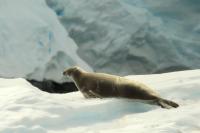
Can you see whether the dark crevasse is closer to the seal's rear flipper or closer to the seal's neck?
the seal's neck

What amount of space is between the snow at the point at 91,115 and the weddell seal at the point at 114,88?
3.7 inches

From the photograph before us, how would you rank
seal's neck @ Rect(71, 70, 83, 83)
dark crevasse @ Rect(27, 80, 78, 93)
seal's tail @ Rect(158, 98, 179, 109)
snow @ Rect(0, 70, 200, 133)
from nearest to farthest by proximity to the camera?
snow @ Rect(0, 70, 200, 133)
seal's tail @ Rect(158, 98, 179, 109)
seal's neck @ Rect(71, 70, 83, 83)
dark crevasse @ Rect(27, 80, 78, 93)

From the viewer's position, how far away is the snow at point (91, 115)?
293cm

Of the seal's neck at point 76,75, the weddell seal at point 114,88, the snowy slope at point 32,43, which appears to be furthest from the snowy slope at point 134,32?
the weddell seal at point 114,88

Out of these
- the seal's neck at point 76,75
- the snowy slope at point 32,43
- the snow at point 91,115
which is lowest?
the snow at point 91,115

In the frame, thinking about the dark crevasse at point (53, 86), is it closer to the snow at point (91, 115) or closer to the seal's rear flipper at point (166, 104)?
the snow at point (91, 115)

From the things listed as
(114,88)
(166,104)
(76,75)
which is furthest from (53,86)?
(166,104)

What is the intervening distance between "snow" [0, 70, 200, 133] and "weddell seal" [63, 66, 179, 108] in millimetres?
94

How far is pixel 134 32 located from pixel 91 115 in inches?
287

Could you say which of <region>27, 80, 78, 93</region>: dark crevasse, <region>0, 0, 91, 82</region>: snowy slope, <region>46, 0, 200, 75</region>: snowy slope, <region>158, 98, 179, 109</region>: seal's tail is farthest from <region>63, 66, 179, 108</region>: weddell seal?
<region>46, 0, 200, 75</region>: snowy slope

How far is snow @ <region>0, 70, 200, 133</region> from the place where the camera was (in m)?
2.93

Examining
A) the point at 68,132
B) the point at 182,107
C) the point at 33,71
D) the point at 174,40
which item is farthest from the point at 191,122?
the point at 174,40

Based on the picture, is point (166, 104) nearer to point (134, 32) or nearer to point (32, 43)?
point (32, 43)

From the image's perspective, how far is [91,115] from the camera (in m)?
3.23
